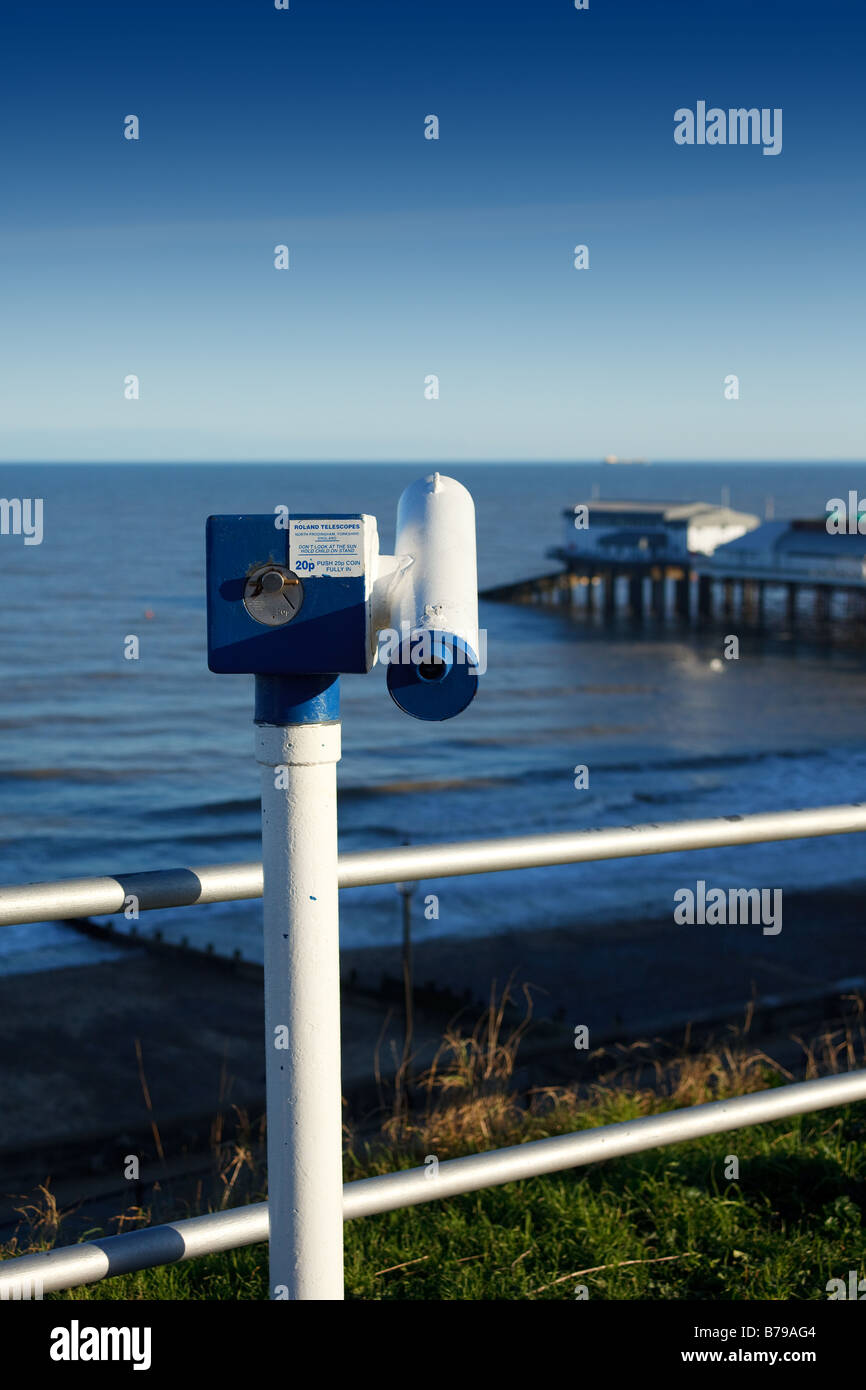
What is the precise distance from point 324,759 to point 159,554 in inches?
3664

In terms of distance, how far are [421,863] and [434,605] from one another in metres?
0.48

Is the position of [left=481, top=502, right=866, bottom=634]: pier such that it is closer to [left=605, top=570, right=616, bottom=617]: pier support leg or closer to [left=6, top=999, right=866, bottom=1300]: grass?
[left=605, top=570, right=616, bottom=617]: pier support leg

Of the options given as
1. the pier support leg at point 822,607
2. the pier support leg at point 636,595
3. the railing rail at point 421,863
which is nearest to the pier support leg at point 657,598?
the pier support leg at point 636,595

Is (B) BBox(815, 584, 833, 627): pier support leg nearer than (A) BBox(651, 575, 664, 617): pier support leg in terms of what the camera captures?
Yes

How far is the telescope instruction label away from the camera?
1.79 metres

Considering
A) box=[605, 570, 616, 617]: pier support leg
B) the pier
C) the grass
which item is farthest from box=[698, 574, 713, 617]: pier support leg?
the grass

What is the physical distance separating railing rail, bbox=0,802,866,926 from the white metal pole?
0.09 metres

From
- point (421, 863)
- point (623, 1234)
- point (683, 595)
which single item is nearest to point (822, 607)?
point (683, 595)

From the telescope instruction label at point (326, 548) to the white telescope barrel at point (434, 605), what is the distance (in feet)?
0.21

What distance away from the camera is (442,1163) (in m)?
2.23

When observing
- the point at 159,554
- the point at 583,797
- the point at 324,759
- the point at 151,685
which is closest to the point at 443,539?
the point at 324,759

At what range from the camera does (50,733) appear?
38.8 meters

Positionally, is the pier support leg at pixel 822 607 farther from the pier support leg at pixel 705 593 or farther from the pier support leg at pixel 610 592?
the pier support leg at pixel 610 592

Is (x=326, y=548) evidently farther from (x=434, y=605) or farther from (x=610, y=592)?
(x=610, y=592)
